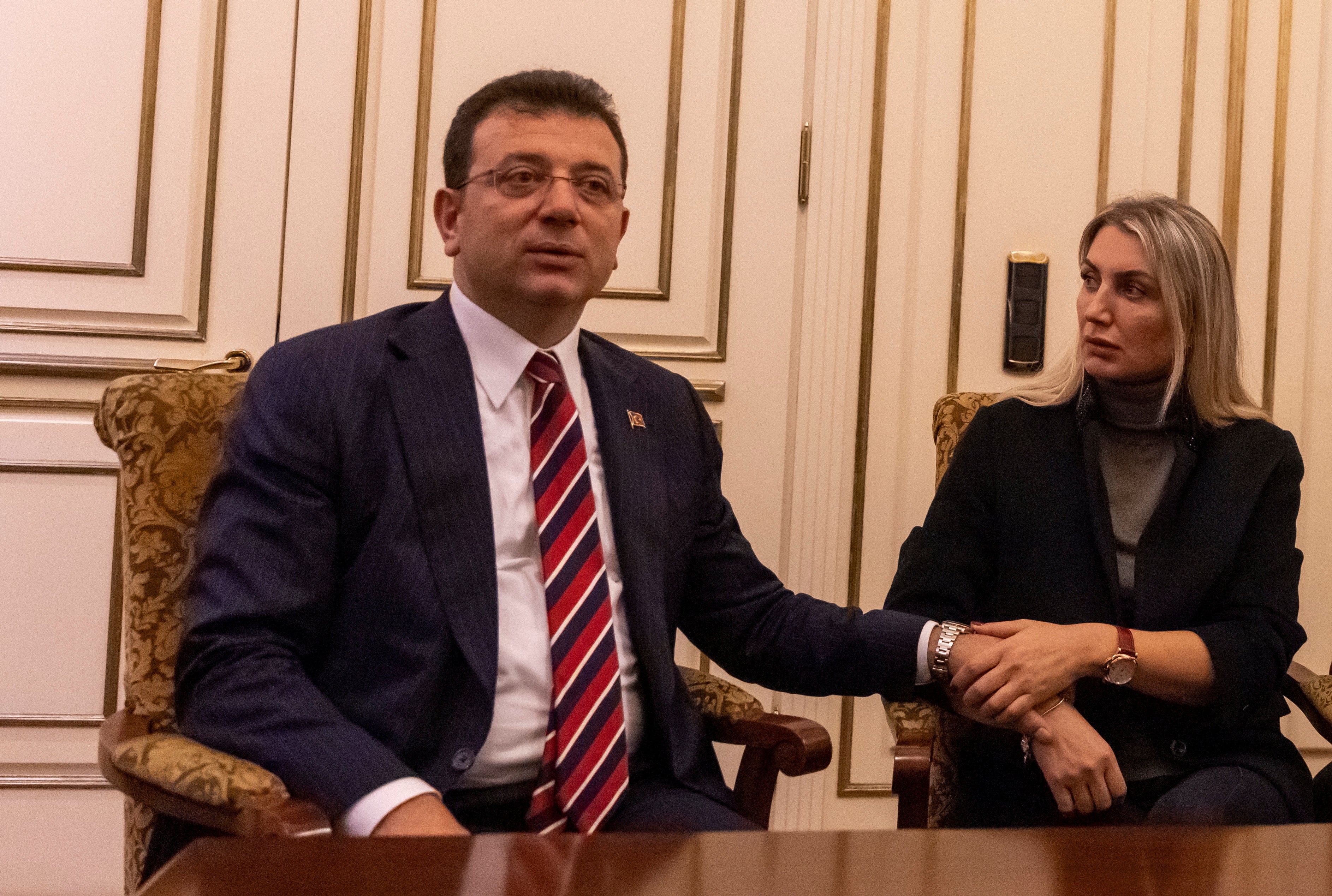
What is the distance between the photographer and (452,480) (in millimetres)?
1433

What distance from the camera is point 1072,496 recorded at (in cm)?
189

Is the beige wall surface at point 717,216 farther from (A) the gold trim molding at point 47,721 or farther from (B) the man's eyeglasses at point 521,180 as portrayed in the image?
(B) the man's eyeglasses at point 521,180

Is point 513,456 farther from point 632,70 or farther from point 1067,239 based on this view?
point 1067,239

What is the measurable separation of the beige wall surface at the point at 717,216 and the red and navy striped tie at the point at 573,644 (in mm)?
1155

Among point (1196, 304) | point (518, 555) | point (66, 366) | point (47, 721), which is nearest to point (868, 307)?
point (1196, 304)

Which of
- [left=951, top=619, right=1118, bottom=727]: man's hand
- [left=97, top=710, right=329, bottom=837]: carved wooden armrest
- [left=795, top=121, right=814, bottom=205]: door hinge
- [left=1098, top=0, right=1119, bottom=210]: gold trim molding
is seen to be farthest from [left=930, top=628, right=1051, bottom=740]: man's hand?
[left=795, top=121, right=814, bottom=205]: door hinge

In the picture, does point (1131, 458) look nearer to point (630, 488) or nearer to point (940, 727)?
point (940, 727)

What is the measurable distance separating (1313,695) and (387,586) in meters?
1.52

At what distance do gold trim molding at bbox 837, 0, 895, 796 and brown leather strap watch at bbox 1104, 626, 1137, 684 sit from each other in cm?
106

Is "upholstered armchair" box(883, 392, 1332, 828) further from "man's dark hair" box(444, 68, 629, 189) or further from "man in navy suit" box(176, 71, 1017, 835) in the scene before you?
"man's dark hair" box(444, 68, 629, 189)

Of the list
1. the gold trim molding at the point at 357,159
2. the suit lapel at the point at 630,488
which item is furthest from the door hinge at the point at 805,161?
the suit lapel at the point at 630,488

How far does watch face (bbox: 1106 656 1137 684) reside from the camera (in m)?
1.66

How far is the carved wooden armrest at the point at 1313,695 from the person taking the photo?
72.2 inches

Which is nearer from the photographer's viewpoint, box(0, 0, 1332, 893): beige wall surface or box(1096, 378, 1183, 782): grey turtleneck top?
box(1096, 378, 1183, 782): grey turtleneck top
